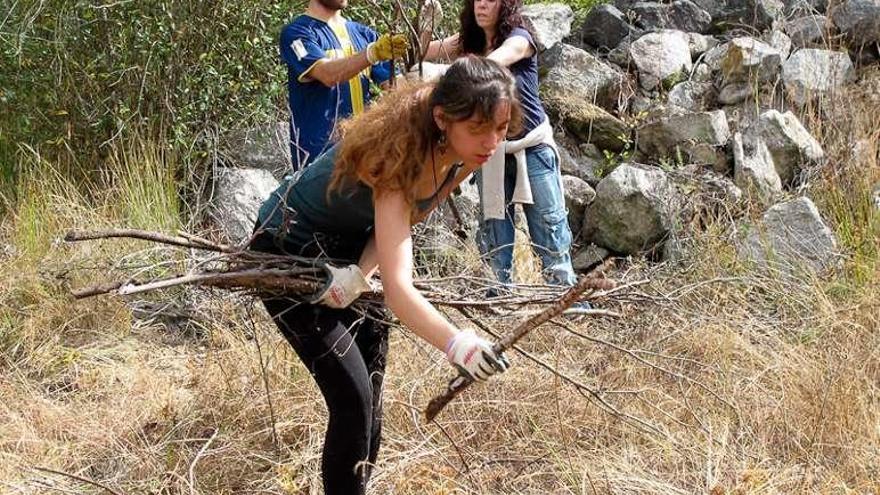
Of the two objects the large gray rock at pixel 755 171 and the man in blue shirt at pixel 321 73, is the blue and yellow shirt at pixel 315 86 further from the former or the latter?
the large gray rock at pixel 755 171

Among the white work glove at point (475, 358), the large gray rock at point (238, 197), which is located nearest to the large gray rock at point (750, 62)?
the large gray rock at point (238, 197)

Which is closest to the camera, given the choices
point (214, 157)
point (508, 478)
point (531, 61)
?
point (508, 478)

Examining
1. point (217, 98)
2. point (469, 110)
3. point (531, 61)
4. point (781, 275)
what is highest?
point (469, 110)

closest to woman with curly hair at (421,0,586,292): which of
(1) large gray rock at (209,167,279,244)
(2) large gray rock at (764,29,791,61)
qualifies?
(1) large gray rock at (209,167,279,244)

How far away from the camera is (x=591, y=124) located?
6090 mm

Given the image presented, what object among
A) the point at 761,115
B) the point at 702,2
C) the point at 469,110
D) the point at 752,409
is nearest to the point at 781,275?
the point at 752,409

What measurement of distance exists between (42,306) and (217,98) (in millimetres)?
1733

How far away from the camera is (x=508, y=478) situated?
331 centimetres

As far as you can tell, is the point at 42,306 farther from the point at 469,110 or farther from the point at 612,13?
the point at 612,13

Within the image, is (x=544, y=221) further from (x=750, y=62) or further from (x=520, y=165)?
(x=750, y=62)

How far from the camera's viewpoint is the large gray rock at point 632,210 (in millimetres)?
5359

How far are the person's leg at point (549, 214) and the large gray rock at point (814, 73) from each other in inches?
85.4

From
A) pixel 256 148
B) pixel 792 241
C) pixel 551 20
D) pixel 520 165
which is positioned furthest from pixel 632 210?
pixel 551 20

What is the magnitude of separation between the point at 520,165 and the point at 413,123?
1814 millimetres
